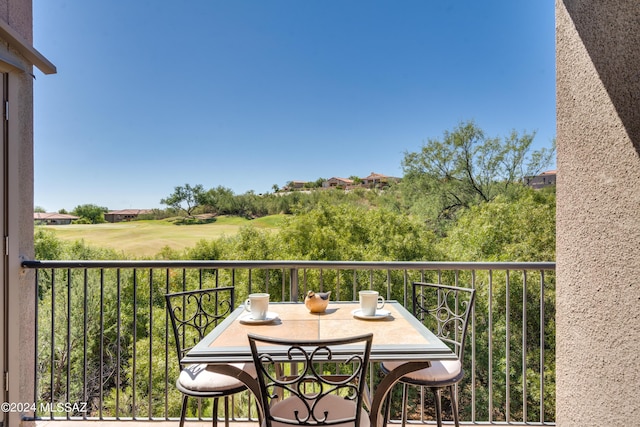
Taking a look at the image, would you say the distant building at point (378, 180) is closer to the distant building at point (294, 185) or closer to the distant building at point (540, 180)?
the distant building at point (294, 185)

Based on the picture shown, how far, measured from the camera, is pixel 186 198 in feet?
57.1

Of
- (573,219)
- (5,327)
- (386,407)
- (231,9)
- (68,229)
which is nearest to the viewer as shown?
(573,219)

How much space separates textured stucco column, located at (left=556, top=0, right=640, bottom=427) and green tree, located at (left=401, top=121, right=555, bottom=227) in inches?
620

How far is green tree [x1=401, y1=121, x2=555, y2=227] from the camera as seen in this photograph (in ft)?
54.8

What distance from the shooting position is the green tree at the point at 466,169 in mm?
16703

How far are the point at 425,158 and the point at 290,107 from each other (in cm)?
763

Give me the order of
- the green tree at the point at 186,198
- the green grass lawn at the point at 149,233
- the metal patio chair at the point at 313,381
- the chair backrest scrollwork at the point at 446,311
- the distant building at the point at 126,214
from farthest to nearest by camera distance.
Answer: the green tree at the point at 186,198 < the green grass lawn at the point at 149,233 < the distant building at the point at 126,214 < the chair backrest scrollwork at the point at 446,311 < the metal patio chair at the point at 313,381

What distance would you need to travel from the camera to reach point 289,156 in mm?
20016

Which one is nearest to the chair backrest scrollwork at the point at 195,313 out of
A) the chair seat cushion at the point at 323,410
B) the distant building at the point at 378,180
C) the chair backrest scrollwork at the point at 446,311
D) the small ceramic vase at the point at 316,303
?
the small ceramic vase at the point at 316,303

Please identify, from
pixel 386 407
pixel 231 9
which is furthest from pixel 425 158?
pixel 386 407

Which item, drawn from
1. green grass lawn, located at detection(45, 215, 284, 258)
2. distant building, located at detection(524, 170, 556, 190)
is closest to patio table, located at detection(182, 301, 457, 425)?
green grass lawn, located at detection(45, 215, 284, 258)

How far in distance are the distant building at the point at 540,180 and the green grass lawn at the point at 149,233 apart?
10972 millimetres

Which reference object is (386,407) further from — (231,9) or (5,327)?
(231,9)

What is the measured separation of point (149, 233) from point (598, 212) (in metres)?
16.2
